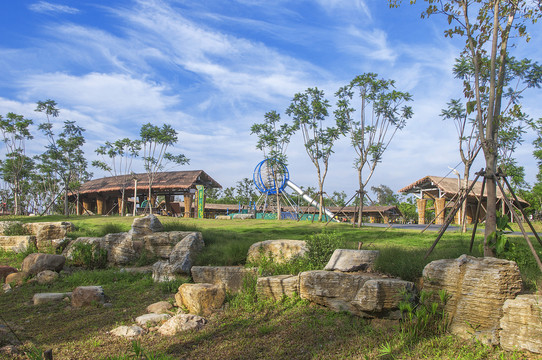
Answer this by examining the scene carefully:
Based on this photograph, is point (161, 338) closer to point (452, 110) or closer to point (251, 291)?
point (251, 291)

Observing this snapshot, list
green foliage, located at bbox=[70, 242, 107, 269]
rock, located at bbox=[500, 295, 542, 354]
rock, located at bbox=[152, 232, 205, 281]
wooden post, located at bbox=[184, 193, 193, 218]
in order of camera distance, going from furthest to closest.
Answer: wooden post, located at bbox=[184, 193, 193, 218] → green foliage, located at bbox=[70, 242, 107, 269] → rock, located at bbox=[152, 232, 205, 281] → rock, located at bbox=[500, 295, 542, 354]

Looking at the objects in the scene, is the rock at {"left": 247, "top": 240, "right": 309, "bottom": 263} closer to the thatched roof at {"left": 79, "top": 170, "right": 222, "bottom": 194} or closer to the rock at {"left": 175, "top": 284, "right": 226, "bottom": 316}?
the rock at {"left": 175, "top": 284, "right": 226, "bottom": 316}

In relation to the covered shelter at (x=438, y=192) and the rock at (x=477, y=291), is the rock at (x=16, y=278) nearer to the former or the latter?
the rock at (x=477, y=291)

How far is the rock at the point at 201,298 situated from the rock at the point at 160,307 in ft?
0.61

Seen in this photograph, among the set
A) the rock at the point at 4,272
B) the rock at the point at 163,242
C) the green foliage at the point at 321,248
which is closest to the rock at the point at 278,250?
the green foliage at the point at 321,248

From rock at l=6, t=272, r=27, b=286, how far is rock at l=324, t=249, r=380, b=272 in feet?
23.9

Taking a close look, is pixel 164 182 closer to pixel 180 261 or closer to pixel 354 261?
pixel 180 261

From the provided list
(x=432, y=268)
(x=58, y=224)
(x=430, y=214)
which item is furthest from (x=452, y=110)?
(x=430, y=214)

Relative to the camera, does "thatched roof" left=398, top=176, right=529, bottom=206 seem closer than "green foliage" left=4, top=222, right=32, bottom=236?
No

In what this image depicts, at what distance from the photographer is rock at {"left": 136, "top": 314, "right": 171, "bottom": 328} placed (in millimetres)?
6352

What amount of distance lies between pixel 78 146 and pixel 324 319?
30.2 metres

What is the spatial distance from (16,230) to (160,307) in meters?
9.22

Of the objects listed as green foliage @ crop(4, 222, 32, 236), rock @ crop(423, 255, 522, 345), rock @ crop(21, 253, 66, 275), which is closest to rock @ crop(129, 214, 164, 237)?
rock @ crop(21, 253, 66, 275)

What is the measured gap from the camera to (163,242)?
34.1 ft
